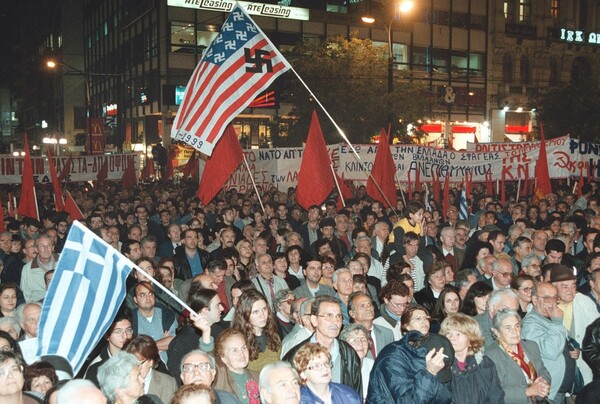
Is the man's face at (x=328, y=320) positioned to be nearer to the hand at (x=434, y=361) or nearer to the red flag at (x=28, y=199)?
the hand at (x=434, y=361)

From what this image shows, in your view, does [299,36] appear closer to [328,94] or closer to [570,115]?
[328,94]

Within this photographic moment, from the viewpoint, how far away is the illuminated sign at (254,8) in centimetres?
4150

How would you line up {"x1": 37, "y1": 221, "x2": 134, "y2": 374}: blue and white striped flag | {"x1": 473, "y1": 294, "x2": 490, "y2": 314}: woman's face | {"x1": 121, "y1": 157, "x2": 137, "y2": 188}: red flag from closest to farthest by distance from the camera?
{"x1": 37, "y1": 221, "x2": 134, "y2": 374}: blue and white striped flag < {"x1": 473, "y1": 294, "x2": 490, "y2": 314}: woman's face < {"x1": 121, "y1": 157, "x2": 137, "y2": 188}: red flag

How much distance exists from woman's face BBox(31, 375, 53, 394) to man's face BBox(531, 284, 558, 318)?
157 inches

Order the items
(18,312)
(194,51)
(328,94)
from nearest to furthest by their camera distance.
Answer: (18,312), (328,94), (194,51)

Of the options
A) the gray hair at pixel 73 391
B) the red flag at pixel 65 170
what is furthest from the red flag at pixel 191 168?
the gray hair at pixel 73 391

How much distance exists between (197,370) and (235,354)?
1.64ft

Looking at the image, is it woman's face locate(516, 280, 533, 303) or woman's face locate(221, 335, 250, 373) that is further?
woman's face locate(516, 280, 533, 303)

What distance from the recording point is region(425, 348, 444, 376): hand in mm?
4535

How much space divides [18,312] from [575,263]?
6683 millimetres

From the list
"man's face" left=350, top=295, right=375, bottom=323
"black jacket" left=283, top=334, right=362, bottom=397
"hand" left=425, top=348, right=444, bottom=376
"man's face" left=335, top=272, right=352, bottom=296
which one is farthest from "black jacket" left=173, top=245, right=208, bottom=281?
"hand" left=425, top=348, right=444, bottom=376

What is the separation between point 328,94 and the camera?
34031 mm

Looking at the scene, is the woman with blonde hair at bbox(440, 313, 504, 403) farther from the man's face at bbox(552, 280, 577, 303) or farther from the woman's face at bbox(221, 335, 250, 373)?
the man's face at bbox(552, 280, 577, 303)

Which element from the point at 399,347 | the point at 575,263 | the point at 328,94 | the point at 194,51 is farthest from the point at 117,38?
the point at 399,347
